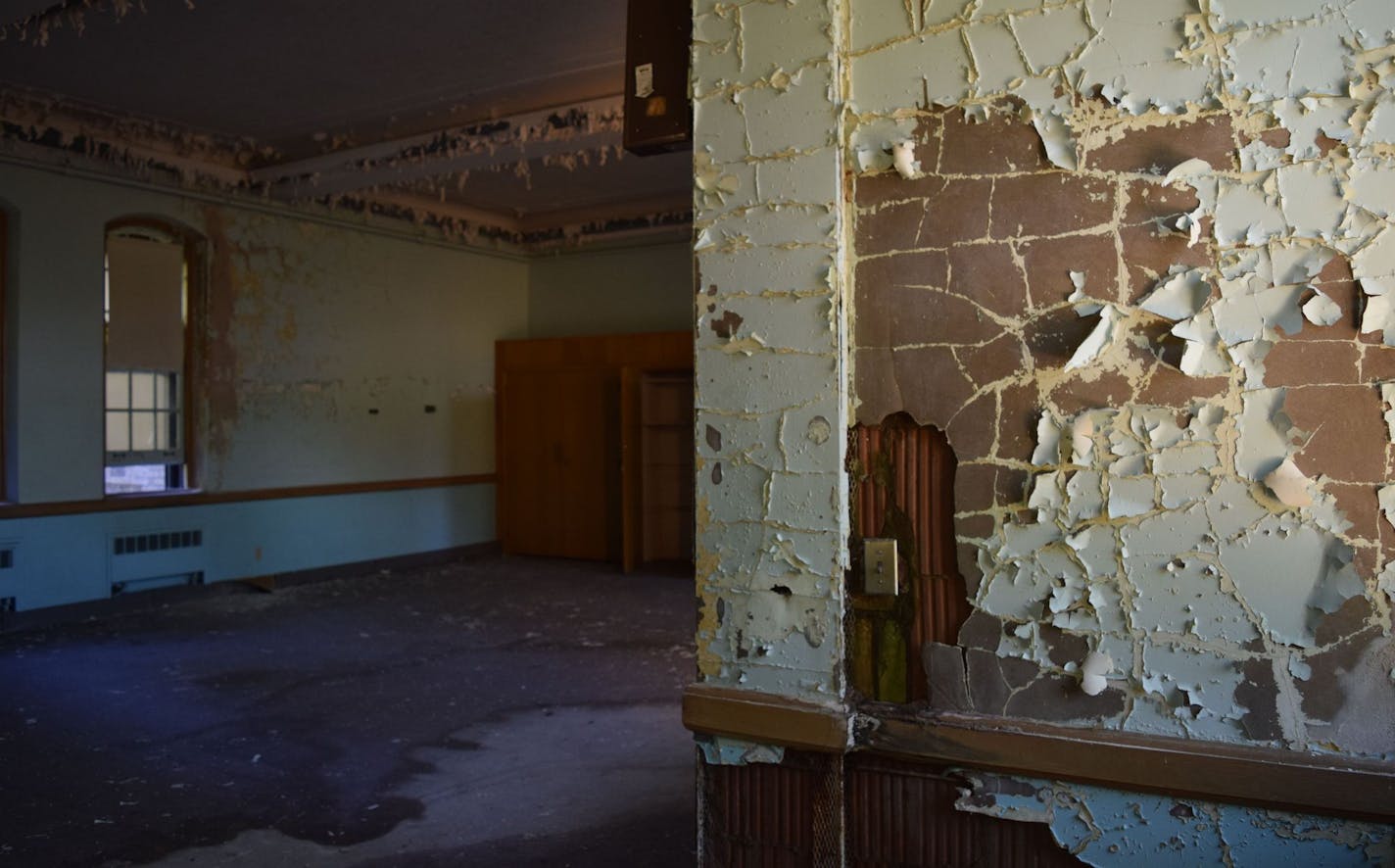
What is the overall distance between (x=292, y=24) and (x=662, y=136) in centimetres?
312

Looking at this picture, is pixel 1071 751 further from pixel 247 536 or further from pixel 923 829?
pixel 247 536

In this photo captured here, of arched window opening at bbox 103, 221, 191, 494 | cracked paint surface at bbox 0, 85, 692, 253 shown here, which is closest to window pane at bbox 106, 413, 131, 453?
arched window opening at bbox 103, 221, 191, 494

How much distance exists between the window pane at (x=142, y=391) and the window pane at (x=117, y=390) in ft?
0.13

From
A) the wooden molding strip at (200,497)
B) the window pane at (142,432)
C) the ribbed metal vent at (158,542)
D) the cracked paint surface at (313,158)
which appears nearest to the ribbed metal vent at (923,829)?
the cracked paint surface at (313,158)

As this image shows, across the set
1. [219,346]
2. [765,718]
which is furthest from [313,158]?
[765,718]

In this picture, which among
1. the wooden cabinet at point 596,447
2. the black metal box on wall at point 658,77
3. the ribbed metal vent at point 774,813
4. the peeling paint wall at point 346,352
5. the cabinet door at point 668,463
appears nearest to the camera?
the ribbed metal vent at point 774,813

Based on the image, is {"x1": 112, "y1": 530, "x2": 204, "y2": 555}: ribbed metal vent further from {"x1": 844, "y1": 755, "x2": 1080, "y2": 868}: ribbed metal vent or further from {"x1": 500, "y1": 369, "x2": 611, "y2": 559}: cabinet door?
{"x1": 844, "y1": 755, "x2": 1080, "y2": 868}: ribbed metal vent

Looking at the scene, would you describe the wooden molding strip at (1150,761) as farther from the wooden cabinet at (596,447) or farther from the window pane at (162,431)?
the window pane at (162,431)

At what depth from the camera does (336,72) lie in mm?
4840

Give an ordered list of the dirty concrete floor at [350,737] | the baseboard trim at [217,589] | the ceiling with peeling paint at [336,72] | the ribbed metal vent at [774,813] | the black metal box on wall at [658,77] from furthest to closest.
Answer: the baseboard trim at [217,589] → the ceiling with peeling paint at [336,72] → the dirty concrete floor at [350,737] → the black metal box on wall at [658,77] → the ribbed metal vent at [774,813]

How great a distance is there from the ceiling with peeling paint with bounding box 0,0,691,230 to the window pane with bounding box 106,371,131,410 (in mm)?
1645

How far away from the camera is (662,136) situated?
6.28ft

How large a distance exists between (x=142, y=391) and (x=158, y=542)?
3.37ft

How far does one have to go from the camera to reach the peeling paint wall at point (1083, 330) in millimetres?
1391
